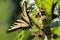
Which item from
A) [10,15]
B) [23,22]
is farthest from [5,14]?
[23,22]

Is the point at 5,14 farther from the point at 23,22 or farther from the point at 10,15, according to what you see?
the point at 23,22

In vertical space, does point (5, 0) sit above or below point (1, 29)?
above

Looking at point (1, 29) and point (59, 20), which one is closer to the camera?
point (59, 20)

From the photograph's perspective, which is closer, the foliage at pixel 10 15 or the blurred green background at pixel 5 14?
the foliage at pixel 10 15

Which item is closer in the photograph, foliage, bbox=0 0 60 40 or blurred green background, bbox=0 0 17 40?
foliage, bbox=0 0 60 40

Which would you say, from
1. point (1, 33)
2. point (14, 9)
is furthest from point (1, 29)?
point (14, 9)

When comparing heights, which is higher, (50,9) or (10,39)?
(50,9)

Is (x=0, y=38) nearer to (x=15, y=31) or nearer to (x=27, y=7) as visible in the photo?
(x=15, y=31)

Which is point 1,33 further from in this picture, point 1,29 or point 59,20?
point 59,20

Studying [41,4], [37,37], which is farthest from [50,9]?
[37,37]
